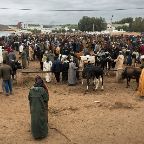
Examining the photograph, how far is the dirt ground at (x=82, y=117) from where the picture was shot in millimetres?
10727

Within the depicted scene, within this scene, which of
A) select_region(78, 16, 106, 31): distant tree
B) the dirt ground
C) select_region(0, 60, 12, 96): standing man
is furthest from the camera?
select_region(78, 16, 106, 31): distant tree

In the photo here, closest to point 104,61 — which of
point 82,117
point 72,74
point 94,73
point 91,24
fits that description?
point 72,74

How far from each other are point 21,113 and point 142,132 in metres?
4.31

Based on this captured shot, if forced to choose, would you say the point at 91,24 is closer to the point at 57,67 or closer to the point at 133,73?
the point at 57,67

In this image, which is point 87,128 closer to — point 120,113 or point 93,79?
point 120,113

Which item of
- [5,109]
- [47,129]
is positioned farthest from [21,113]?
[47,129]

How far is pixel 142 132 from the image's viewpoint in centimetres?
1115

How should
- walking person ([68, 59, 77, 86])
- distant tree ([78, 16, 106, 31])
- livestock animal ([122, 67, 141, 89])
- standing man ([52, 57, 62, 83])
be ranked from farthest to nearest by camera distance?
distant tree ([78, 16, 106, 31]) → standing man ([52, 57, 62, 83]) → walking person ([68, 59, 77, 86]) → livestock animal ([122, 67, 141, 89])

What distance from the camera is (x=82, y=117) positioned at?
12.7 metres

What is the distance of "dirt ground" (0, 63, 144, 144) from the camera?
10.7 m

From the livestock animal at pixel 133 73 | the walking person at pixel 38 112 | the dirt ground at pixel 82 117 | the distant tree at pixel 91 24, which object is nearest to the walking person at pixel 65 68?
the dirt ground at pixel 82 117

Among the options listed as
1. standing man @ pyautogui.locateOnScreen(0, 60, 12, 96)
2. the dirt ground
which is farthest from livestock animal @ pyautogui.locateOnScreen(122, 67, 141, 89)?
standing man @ pyautogui.locateOnScreen(0, 60, 12, 96)

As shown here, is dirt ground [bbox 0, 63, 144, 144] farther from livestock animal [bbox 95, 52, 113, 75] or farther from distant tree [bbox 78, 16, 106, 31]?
distant tree [bbox 78, 16, 106, 31]

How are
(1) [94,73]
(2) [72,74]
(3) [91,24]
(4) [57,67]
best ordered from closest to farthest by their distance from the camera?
(1) [94,73] < (2) [72,74] < (4) [57,67] < (3) [91,24]
